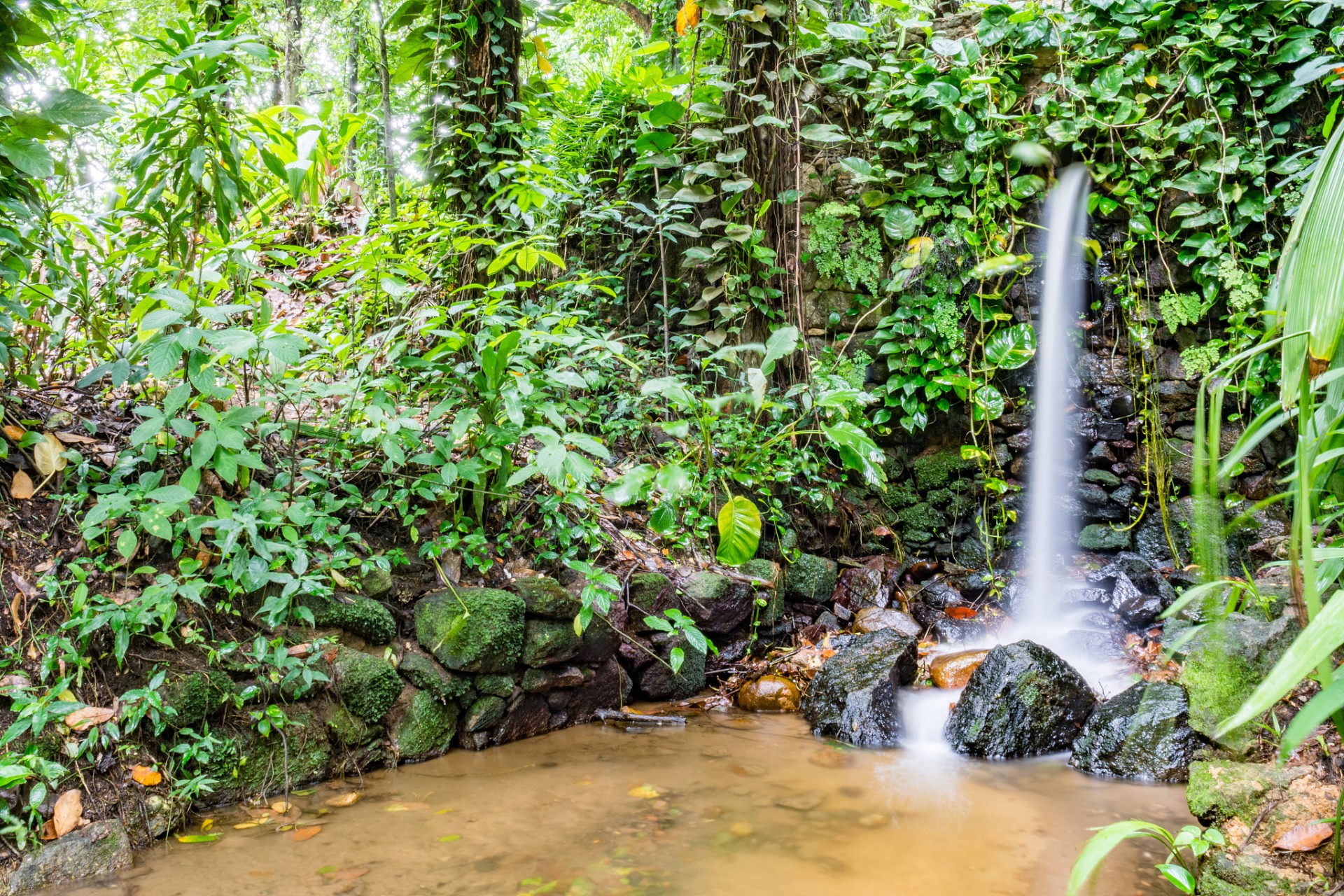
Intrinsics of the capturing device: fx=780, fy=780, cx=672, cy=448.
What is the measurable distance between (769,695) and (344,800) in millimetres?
1910

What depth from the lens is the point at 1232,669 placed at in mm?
2514

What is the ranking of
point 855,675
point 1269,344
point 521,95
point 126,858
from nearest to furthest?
point 1269,344
point 126,858
point 855,675
point 521,95

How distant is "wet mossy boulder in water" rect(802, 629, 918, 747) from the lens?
3.26 m

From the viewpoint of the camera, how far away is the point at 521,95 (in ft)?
15.3

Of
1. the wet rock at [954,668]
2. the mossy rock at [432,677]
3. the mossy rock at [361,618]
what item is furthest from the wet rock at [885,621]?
the mossy rock at [361,618]

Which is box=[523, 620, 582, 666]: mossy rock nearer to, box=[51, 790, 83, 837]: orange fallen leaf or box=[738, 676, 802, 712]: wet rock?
box=[738, 676, 802, 712]: wet rock

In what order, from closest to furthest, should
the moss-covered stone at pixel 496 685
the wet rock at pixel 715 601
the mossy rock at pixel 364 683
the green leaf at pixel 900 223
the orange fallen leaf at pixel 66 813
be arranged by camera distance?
the orange fallen leaf at pixel 66 813, the mossy rock at pixel 364 683, the moss-covered stone at pixel 496 685, the wet rock at pixel 715 601, the green leaf at pixel 900 223

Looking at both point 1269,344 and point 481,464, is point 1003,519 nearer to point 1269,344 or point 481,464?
point 481,464

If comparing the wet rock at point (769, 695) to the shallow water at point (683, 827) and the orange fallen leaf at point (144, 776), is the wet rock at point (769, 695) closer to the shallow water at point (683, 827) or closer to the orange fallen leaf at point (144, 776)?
the shallow water at point (683, 827)

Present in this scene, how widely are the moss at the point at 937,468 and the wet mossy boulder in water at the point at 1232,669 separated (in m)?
2.34

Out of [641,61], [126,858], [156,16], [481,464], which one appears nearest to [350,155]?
[156,16]

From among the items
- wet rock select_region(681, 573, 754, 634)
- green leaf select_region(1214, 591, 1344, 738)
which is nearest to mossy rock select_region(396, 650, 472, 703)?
wet rock select_region(681, 573, 754, 634)

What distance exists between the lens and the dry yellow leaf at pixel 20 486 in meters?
2.53

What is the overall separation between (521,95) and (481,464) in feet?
8.92
